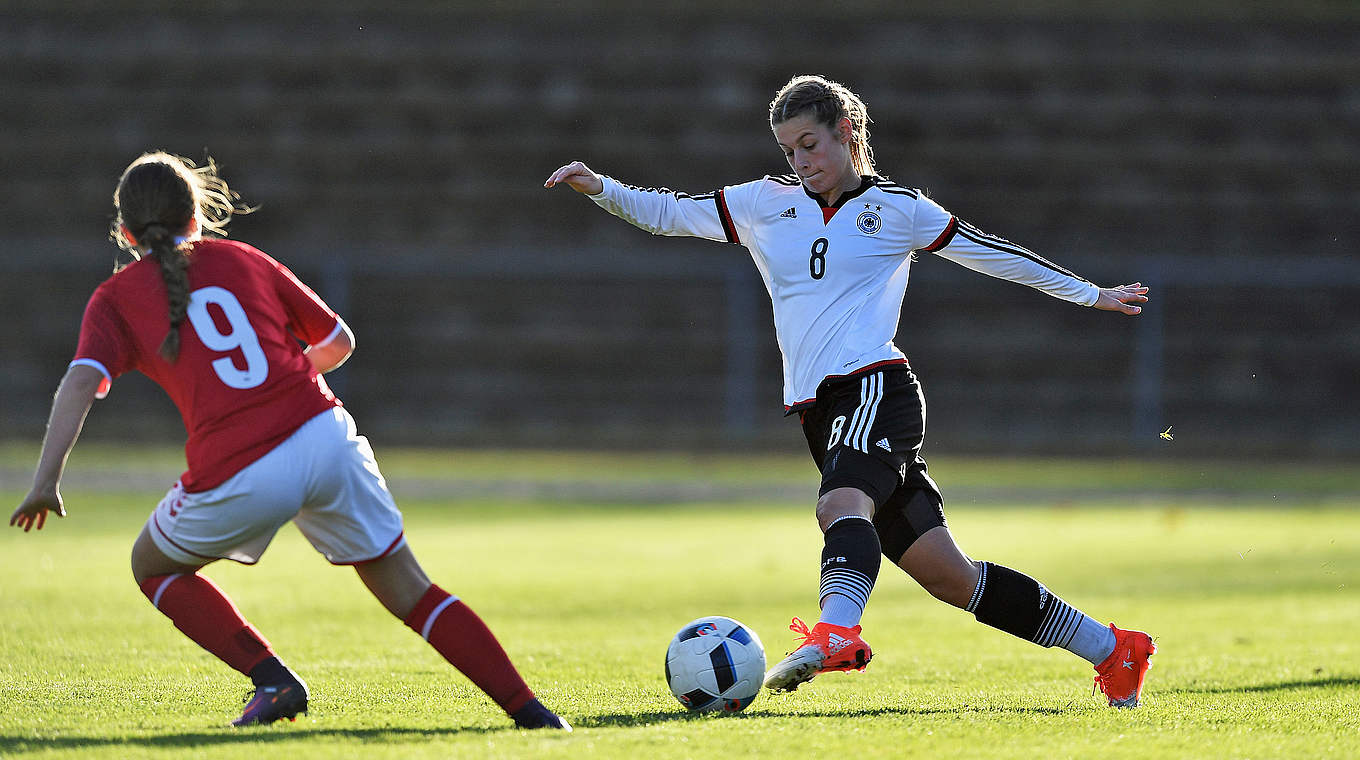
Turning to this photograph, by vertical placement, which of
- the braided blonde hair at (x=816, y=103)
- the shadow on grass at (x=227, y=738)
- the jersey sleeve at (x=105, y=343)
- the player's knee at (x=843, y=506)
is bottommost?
the shadow on grass at (x=227, y=738)

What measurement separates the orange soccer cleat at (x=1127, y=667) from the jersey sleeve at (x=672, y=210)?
5.42ft

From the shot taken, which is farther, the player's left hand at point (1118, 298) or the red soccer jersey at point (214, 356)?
the player's left hand at point (1118, 298)

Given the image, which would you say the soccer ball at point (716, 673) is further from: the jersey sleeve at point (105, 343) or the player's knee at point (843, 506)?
the jersey sleeve at point (105, 343)

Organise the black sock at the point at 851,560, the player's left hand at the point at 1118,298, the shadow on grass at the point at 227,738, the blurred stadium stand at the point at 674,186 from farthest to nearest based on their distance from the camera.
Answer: the blurred stadium stand at the point at 674,186
the player's left hand at the point at 1118,298
the black sock at the point at 851,560
the shadow on grass at the point at 227,738

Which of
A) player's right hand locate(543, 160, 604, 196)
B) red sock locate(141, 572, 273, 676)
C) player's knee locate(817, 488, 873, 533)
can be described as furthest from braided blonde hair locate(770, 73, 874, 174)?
red sock locate(141, 572, 273, 676)

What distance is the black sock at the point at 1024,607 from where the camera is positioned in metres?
4.46

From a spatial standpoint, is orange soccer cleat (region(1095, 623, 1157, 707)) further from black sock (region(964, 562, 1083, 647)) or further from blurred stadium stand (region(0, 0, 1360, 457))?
blurred stadium stand (region(0, 0, 1360, 457))

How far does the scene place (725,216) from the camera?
467 cm

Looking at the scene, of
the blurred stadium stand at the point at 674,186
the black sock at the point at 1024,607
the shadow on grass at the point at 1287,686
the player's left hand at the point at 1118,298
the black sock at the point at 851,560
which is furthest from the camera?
the blurred stadium stand at the point at 674,186

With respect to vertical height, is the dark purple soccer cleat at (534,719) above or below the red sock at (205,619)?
below

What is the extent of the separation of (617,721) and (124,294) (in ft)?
5.26

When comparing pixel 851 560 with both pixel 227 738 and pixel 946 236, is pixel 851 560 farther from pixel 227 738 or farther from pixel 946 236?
pixel 227 738

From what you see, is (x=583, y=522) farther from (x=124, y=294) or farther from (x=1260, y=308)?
(x=1260, y=308)

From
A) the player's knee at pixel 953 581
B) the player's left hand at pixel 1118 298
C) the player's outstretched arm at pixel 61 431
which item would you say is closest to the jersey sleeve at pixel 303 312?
the player's outstretched arm at pixel 61 431
